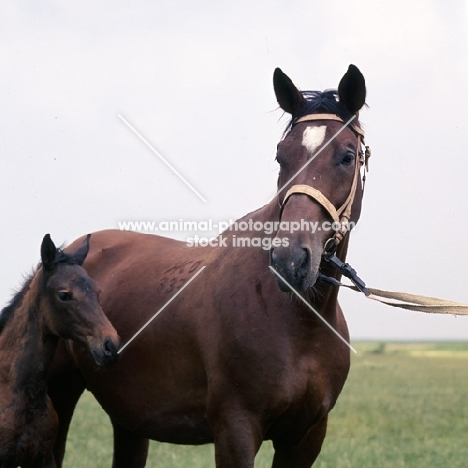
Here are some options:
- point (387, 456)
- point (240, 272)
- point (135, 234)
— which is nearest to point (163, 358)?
point (240, 272)

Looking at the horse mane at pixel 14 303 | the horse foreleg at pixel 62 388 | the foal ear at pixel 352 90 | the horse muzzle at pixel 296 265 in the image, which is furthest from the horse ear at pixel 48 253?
the foal ear at pixel 352 90

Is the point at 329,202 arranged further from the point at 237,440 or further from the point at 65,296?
the point at 65,296

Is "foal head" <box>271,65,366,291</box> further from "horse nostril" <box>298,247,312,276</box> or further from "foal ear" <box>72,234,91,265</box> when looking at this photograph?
"foal ear" <box>72,234,91,265</box>

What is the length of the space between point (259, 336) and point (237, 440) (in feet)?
1.97

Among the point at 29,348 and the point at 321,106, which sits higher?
the point at 321,106

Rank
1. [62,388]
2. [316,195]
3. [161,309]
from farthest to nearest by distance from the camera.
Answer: [62,388], [161,309], [316,195]

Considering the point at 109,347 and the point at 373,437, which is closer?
the point at 109,347

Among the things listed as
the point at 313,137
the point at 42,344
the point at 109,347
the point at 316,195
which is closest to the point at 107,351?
the point at 109,347

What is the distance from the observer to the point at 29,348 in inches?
241

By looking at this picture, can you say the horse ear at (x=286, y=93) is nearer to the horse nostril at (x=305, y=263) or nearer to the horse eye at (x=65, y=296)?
the horse nostril at (x=305, y=263)

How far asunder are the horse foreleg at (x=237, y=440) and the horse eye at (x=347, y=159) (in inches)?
60.4

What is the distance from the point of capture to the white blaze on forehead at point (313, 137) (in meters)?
5.00

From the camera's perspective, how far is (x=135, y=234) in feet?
24.0

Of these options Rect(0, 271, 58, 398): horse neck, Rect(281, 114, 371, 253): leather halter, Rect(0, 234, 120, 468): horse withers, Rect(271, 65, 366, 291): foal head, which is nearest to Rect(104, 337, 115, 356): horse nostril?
Rect(0, 234, 120, 468): horse withers
